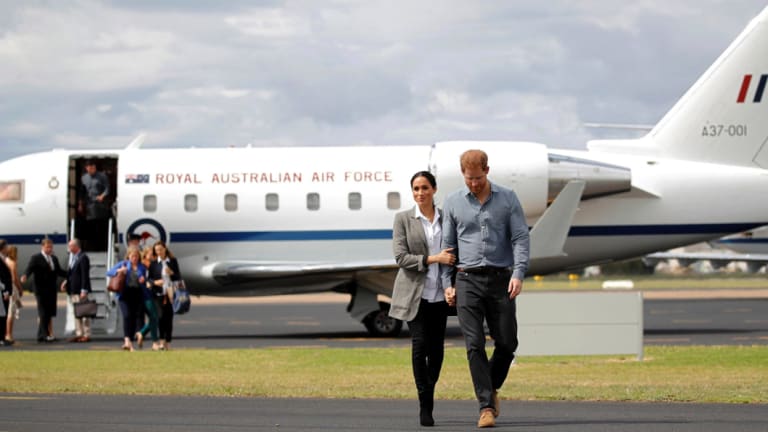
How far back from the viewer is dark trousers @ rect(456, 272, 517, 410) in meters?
10.5

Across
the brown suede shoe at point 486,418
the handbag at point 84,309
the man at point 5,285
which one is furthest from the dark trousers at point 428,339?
the handbag at point 84,309

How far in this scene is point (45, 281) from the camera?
24.9 m

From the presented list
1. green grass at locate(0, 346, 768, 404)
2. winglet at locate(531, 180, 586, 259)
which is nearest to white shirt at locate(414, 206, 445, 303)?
green grass at locate(0, 346, 768, 404)

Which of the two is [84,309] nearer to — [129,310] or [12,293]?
[12,293]

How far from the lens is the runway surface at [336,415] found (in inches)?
401

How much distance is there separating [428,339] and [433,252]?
69 cm

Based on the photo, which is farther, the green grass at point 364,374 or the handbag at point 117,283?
the handbag at point 117,283

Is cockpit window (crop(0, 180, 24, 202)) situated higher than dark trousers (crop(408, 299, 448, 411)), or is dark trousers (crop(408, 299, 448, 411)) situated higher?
cockpit window (crop(0, 180, 24, 202))

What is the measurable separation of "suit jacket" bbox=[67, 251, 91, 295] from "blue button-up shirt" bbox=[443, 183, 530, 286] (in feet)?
48.1

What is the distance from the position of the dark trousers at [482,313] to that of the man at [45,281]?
15460mm

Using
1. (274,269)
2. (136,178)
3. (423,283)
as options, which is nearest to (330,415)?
(423,283)

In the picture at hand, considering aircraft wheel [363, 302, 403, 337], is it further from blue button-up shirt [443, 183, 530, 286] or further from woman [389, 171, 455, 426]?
blue button-up shirt [443, 183, 530, 286]

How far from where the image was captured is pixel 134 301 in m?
21.2

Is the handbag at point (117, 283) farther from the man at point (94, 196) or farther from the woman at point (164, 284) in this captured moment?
the man at point (94, 196)
